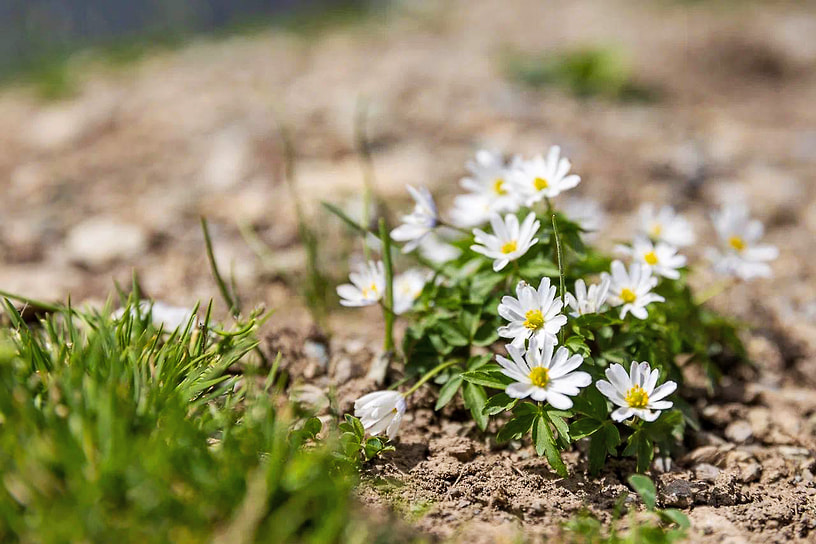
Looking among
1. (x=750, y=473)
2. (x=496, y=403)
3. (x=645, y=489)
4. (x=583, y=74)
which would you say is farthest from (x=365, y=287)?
(x=583, y=74)

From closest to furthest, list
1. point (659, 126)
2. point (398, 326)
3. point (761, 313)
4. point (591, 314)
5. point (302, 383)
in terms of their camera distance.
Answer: point (591, 314)
point (302, 383)
point (398, 326)
point (761, 313)
point (659, 126)

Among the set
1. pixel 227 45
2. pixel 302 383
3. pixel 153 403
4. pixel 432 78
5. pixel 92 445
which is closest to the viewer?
pixel 92 445

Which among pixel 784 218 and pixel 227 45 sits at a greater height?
pixel 227 45

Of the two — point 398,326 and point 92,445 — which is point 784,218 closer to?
point 398,326

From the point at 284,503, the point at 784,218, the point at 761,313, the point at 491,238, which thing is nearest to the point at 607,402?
the point at 491,238

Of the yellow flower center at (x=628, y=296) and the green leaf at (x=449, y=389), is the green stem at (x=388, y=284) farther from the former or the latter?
the yellow flower center at (x=628, y=296)

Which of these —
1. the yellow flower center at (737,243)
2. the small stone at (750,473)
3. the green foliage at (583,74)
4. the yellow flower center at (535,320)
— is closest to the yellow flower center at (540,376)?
the yellow flower center at (535,320)

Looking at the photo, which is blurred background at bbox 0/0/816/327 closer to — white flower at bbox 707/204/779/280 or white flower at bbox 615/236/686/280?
white flower at bbox 707/204/779/280

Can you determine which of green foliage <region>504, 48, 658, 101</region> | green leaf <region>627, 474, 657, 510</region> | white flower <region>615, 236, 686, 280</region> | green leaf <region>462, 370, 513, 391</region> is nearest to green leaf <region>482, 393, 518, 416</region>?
green leaf <region>462, 370, 513, 391</region>
